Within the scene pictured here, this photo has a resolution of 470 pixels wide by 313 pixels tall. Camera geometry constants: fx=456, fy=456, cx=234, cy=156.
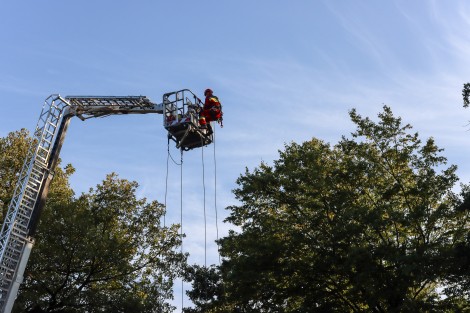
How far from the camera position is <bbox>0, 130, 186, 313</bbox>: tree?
22.8 metres

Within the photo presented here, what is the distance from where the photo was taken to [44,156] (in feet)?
55.0

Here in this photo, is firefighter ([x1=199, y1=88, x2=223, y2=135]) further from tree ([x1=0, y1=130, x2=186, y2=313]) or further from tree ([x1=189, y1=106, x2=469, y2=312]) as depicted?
tree ([x1=0, y1=130, x2=186, y2=313])

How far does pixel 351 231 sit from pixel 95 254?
41.9 ft

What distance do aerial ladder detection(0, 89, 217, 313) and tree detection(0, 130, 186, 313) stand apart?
19.3 ft

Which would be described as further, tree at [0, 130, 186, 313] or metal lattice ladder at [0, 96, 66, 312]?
tree at [0, 130, 186, 313]

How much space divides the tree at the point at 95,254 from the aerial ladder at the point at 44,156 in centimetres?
587

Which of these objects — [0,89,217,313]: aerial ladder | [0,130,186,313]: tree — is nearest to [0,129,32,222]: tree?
[0,130,186,313]: tree

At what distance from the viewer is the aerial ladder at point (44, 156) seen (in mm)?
14695

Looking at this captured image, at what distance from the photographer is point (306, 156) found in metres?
21.6

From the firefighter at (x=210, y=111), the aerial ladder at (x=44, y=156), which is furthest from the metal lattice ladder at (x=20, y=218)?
the firefighter at (x=210, y=111)

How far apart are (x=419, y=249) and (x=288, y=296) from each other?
5.83 metres

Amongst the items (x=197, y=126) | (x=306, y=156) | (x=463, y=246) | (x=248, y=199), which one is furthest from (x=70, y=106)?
(x=463, y=246)

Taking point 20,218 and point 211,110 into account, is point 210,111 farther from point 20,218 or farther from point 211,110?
point 20,218

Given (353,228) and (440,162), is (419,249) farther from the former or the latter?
(440,162)
